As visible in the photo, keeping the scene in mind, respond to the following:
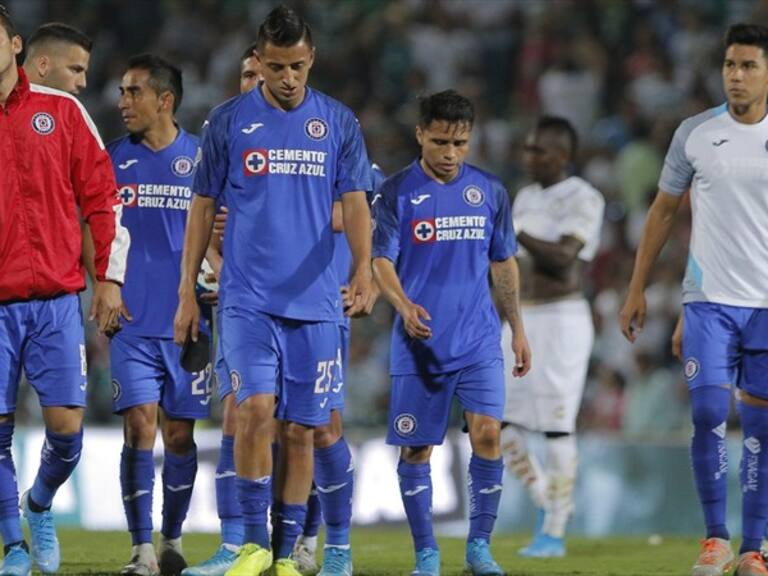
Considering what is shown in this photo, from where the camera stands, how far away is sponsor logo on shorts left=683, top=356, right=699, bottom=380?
956 cm

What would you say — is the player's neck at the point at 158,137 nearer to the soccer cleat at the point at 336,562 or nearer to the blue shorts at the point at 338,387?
the blue shorts at the point at 338,387

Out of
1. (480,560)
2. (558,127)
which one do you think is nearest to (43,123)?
(480,560)

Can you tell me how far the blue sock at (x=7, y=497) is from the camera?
843 cm

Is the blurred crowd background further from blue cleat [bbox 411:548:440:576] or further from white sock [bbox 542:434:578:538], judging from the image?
blue cleat [bbox 411:548:440:576]

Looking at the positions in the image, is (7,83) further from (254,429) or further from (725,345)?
(725,345)

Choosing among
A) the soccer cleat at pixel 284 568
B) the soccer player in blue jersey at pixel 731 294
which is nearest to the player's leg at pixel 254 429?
the soccer cleat at pixel 284 568

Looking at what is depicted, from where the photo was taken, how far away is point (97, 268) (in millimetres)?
8633

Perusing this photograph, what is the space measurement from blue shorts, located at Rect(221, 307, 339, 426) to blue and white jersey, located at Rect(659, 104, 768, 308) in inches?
87.1

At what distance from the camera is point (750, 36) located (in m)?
9.66

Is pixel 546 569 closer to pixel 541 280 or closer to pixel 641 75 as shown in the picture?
pixel 541 280

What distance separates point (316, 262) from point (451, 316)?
1177 millimetres

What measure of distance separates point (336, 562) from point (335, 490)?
360 mm

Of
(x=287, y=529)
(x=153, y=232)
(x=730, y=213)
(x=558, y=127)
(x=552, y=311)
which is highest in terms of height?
(x=558, y=127)

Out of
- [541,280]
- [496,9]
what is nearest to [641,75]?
[496,9]
